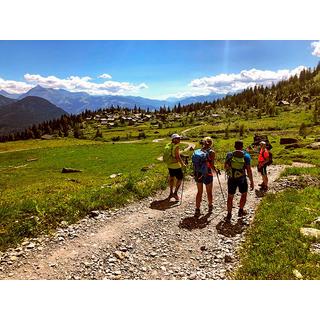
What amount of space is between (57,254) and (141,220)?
13.3 ft

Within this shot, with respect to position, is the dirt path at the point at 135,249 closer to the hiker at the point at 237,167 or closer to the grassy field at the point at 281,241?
the grassy field at the point at 281,241

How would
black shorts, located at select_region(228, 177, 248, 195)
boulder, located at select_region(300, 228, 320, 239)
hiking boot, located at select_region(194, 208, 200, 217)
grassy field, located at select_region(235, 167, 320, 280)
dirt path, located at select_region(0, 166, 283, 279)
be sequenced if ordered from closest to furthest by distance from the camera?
1. grassy field, located at select_region(235, 167, 320, 280)
2. dirt path, located at select_region(0, 166, 283, 279)
3. boulder, located at select_region(300, 228, 320, 239)
4. black shorts, located at select_region(228, 177, 248, 195)
5. hiking boot, located at select_region(194, 208, 200, 217)

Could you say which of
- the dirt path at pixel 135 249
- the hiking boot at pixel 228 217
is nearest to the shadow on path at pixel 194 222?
the dirt path at pixel 135 249

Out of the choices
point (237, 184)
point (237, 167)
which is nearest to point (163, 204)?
point (237, 184)

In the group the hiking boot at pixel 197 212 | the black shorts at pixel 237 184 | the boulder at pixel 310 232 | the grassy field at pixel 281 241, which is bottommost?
the hiking boot at pixel 197 212

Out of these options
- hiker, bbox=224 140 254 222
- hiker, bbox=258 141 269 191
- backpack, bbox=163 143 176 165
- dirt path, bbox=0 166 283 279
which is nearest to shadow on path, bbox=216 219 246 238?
dirt path, bbox=0 166 283 279

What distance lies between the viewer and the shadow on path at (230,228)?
12275 mm

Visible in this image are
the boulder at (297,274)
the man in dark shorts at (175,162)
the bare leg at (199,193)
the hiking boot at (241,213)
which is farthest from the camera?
the man in dark shorts at (175,162)

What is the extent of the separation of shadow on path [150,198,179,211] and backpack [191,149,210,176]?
245cm

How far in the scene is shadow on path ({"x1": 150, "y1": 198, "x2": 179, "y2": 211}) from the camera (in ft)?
51.0

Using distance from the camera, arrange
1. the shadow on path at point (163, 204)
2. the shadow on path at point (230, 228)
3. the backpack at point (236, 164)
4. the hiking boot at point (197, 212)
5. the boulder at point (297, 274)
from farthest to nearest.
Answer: the shadow on path at point (163, 204) < the hiking boot at point (197, 212) < the backpack at point (236, 164) < the shadow on path at point (230, 228) < the boulder at point (297, 274)

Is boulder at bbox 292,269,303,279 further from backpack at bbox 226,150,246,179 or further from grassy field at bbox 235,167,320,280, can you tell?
backpack at bbox 226,150,246,179

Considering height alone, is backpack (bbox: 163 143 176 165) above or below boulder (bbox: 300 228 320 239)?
above
